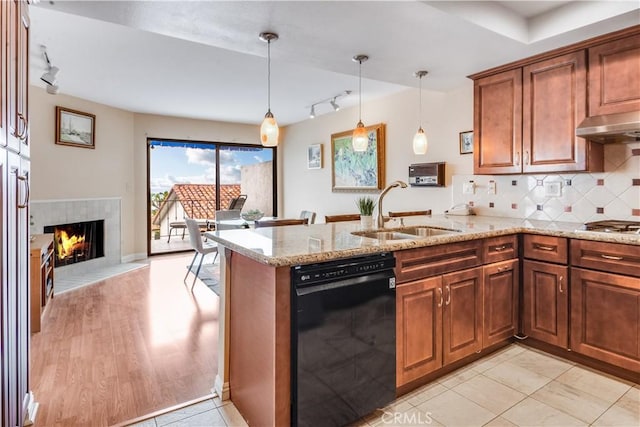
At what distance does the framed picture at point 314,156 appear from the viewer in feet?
19.6

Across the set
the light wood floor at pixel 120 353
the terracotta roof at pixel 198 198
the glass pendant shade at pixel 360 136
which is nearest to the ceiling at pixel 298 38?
the glass pendant shade at pixel 360 136

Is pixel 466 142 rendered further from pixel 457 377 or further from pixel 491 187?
pixel 457 377

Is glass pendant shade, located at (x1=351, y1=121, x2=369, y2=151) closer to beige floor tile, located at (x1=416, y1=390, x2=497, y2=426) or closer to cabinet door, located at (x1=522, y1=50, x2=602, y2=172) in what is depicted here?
cabinet door, located at (x1=522, y1=50, x2=602, y2=172)

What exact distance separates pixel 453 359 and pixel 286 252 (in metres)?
1.33

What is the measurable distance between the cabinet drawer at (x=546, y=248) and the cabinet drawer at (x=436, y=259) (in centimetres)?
49

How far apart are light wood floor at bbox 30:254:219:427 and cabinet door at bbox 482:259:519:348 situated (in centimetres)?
182

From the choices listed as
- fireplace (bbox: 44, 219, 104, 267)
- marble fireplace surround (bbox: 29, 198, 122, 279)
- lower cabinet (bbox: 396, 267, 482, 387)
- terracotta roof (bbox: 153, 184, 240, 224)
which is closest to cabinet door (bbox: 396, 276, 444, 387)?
lower cabinet (bbox: 396, 267, 482, 387)

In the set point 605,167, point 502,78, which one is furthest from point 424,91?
point 605,167

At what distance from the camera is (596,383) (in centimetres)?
217

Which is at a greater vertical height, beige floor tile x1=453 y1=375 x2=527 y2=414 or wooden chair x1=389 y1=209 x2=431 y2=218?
wooden chair x1=389 y1=209 x2=431 y2=218

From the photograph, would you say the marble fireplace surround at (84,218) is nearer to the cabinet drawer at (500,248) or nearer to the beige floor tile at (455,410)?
the beige floor tile at (455,410)

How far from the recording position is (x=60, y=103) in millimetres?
4699

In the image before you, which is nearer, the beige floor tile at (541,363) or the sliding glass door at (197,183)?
the beige floor tile at (541,363)

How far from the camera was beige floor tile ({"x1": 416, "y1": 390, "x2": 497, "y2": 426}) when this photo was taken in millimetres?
1835
